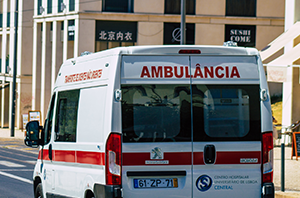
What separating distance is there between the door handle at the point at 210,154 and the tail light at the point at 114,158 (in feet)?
3.05

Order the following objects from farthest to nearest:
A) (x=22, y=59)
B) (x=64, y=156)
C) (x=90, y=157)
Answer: (x=22, y=59), (x=64, y=156), (x=90, y=157)

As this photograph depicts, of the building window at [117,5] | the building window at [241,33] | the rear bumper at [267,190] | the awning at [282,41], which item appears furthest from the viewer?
the building window at [241,33]

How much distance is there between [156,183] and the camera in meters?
5.91

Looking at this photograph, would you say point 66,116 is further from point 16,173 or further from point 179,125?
point 16,173

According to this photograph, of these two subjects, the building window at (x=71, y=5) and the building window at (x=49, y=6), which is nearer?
the building window at (x=71, y=5)

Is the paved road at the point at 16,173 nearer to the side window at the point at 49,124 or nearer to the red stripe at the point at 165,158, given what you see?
the side window at the point at 49,124

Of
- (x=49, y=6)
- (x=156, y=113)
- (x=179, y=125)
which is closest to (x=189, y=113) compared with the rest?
(x=179, y=125)

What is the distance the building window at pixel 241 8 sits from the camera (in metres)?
34.4

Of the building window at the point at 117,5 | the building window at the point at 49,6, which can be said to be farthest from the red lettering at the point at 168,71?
the building window at the point at 49,6

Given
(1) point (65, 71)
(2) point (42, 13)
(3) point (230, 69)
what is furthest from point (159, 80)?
(2) point (42, 13)

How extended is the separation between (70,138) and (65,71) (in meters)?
1.03

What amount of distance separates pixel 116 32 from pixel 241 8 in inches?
311

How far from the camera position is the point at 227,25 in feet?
113

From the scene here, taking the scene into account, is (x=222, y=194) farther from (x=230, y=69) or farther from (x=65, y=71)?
(x=65, y=71)
